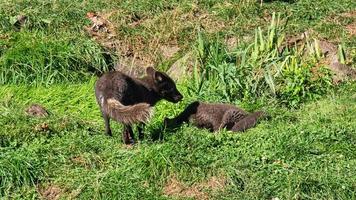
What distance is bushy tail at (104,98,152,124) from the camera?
26.1 feet

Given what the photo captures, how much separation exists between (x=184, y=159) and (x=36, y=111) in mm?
2574

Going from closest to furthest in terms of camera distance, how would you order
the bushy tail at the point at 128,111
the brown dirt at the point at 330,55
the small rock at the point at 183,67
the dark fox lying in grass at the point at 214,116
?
the bushy tail at the point at 128,111 → the dark fox lying in grass at the point at 214,116 → the brown dirt at the point at 330,55 → the small rock at the point at 183,67

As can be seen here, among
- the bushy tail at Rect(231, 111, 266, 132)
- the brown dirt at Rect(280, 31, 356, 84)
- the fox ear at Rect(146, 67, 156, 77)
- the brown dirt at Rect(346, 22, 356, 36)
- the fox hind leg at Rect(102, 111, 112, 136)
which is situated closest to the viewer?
the fox hind leg at Rect(102, 111, 112, 136)

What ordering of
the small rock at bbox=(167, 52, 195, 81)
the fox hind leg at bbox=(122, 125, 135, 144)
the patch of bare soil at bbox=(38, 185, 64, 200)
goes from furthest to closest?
the small rock at bbox=(167, 52, 195, 81) → the fox hind leg at bbox=(122, 125, 135, 144) → the patch of bare soil at bbox=(38, 185, 64, 200)

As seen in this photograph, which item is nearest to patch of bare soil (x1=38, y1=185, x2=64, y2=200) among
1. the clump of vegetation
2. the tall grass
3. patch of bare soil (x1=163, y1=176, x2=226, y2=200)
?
patch of bare soil (x1=163, y1=176, x2=226, y2=200)

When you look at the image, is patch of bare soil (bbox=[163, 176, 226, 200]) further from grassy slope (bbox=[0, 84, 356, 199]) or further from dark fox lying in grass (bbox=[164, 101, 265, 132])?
dark fox lying in grass (bbox=[164, 101, 265, 132])

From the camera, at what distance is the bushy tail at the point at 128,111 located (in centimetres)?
796

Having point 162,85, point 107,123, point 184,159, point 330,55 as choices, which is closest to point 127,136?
point 107,123

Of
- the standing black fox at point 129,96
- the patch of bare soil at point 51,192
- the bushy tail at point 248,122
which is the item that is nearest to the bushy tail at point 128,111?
the standing black fox at point 129,96

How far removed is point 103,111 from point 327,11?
6.00m

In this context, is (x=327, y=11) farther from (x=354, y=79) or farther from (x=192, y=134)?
(x=192, y=134)

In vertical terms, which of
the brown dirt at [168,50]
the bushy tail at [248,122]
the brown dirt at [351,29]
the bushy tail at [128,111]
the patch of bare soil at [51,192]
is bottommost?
the brown dirt at [168,50]

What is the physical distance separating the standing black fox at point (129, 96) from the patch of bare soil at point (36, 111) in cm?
103

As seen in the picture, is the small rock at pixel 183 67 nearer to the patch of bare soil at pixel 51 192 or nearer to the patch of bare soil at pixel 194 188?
the patch of bare soil at pixel 194 188
